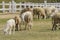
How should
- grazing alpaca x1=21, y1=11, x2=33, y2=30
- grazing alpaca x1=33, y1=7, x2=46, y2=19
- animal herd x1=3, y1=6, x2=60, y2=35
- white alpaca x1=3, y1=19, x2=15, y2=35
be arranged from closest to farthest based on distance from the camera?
1. white alpaca x1=3, y1=19, x2=15, y2=35
2. animal herd x1=3, y1=6, x2=60, y2=35
3. grazing alpaca x1=21, y1=11, x2=33, y2=30
4. grazing alpaca x1=33, y1=7, x2=46, y2=19

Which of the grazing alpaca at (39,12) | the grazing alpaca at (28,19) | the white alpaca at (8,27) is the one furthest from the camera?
the grazing alpaca at (39,12)

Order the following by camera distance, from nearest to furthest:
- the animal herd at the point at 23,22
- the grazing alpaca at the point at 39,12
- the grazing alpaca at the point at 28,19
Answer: the animal herd at the point at 23,22 → the grazing alpaca at the point at 28,19 → the grazing alpaca at the point at 39,12

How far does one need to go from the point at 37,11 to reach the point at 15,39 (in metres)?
12.8

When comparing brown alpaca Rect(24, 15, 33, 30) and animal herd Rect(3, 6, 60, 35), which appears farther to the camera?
brown alpaca Rect(24, 15, 33, 30)

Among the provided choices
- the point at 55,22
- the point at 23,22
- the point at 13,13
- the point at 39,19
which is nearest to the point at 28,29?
the point at 23,22

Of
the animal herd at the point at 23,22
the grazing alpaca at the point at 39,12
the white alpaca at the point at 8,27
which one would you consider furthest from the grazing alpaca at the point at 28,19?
the grazing alpaca at the point at 39,12

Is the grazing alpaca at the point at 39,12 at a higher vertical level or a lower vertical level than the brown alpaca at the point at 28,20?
lower

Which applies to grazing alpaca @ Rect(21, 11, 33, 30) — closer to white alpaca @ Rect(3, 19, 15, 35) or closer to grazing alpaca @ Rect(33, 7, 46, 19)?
white alpaca @ Rect(3, 19, 15, 35)

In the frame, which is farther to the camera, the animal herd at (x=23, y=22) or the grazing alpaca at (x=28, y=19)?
the grazing alpaca at (x=28, y=19)

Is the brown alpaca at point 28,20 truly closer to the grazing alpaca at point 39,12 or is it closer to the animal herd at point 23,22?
the animal herd at point 23,22

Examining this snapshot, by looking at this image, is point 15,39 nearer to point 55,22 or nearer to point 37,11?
point 55,22

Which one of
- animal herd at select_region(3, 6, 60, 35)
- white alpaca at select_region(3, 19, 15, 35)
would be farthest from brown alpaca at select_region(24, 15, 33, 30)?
white alpaca at select_region(3, 19, 15, 35)

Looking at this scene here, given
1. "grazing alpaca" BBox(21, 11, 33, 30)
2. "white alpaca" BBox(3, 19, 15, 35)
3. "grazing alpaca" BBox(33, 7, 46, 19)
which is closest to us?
"white alpaca" BBox(3, 19, 15, 35)

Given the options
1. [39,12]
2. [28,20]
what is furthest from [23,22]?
[39,12]
